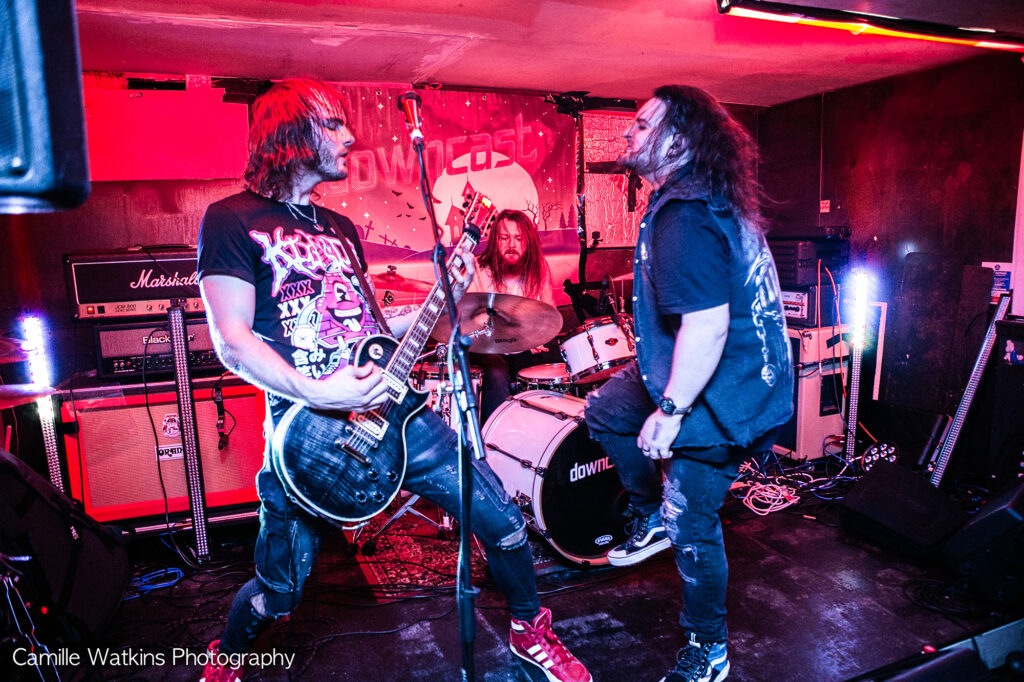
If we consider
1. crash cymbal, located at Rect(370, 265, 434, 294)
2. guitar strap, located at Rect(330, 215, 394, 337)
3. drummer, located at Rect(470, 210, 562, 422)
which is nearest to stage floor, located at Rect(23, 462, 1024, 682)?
guitar strap, located at Rect(330, 215, 394, 337)

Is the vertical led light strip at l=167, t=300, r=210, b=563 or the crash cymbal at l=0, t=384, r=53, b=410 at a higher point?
the crash cymbal at l=0, t=384, r=53, b=410

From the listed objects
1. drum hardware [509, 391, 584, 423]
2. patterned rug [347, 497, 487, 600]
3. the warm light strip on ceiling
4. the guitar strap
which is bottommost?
patterned rug [347, 497, 487, 600]

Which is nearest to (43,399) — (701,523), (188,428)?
(188,428)

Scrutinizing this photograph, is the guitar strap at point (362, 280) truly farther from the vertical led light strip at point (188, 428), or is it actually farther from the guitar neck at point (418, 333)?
the vertical led light strip at point (188, 428)

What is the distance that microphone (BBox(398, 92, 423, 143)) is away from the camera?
1.65 m

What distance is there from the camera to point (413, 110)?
1.68 meters

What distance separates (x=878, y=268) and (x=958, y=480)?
5.51ft

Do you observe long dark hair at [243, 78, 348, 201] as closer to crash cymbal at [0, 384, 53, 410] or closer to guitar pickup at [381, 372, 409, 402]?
guitar pickup at [381, 372, 409, 402]

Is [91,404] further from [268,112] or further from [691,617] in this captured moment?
[691,617]

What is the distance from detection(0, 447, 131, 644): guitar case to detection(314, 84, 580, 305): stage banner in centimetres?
237

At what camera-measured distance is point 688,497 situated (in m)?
2.13

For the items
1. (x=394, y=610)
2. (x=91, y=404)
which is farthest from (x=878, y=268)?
(x=91, y=404)

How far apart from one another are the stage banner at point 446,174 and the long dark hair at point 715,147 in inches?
105

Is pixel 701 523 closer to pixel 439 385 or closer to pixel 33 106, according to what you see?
pixel 439 385
